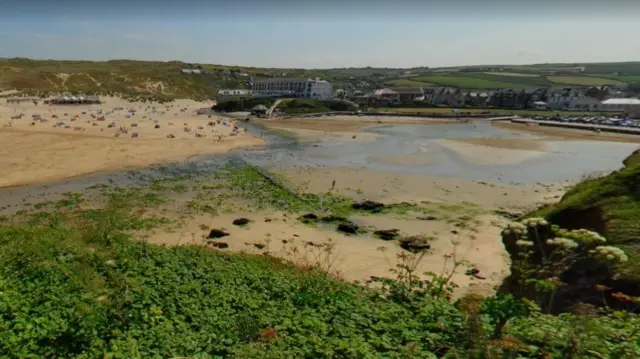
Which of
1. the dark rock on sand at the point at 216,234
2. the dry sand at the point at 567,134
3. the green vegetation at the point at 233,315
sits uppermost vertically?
the green vegetation at the point at 233,315

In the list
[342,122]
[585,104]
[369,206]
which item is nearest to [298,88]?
[342,122]

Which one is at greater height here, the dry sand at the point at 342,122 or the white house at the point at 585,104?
the white house at the point at 585,104

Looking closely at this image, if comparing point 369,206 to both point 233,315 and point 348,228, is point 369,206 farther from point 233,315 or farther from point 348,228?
point 233,315

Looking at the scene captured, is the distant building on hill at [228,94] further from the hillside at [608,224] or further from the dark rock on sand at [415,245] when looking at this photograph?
the hillside at [608,224]

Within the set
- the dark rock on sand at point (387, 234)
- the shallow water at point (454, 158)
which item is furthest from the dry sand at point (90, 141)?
the dark rock on sand at point (387, 234)

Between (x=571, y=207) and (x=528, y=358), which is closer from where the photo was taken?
(x=528, y=358)

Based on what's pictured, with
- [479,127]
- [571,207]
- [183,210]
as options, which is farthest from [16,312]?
[479,127]

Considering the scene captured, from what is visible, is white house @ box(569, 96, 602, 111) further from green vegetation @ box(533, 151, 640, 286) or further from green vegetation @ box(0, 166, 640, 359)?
green vegetation @ box(0, 166, 640, 359)

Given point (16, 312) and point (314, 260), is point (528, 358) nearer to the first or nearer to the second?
point (16, 312)
